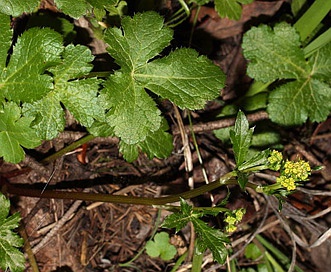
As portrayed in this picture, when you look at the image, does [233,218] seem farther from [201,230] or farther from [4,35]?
[4,35]

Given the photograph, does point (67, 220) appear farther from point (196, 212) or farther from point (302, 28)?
point (302, 28)

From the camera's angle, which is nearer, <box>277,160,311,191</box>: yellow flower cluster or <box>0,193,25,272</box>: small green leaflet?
<box>277,160,311,191</box>: yellow flower cluster

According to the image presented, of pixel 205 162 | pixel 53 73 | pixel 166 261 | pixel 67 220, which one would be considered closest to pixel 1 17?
pixel 53 73

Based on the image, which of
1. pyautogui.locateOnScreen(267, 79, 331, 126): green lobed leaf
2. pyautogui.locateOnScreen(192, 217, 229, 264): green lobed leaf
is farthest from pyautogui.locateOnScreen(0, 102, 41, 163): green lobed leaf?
pyautogui.locateOnScreen(267, 79, 331, 126): green lobed leaf

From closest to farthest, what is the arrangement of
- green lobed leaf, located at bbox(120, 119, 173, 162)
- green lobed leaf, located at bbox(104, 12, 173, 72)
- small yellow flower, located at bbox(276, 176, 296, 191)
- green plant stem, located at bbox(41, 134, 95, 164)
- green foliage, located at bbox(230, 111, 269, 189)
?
small yellow flower, located at bbox(276, 176, 296, 191) < green foliage, located at bbox(230, 111, 269, 189) < green lobed leaf, located at bbox(104, 12, 173, 72) < green lobed leaf, located at bbox(120, 119, 173, 162) < green plant stem, located at bbox(41, 134, 95, 164)

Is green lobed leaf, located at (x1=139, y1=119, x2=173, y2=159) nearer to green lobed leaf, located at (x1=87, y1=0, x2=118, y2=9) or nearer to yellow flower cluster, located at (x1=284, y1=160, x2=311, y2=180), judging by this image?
green lobed leaf, located at (x1=87, y1=0, x2=118, y2=9)

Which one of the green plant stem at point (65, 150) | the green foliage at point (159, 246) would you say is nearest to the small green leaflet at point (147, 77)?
the green plant stem at point (65, 150)

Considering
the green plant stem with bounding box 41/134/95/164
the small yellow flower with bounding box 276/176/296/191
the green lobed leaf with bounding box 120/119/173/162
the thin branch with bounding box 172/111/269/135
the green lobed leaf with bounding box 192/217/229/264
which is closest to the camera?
the small yellow flower with bounding box 276/176/296/191
